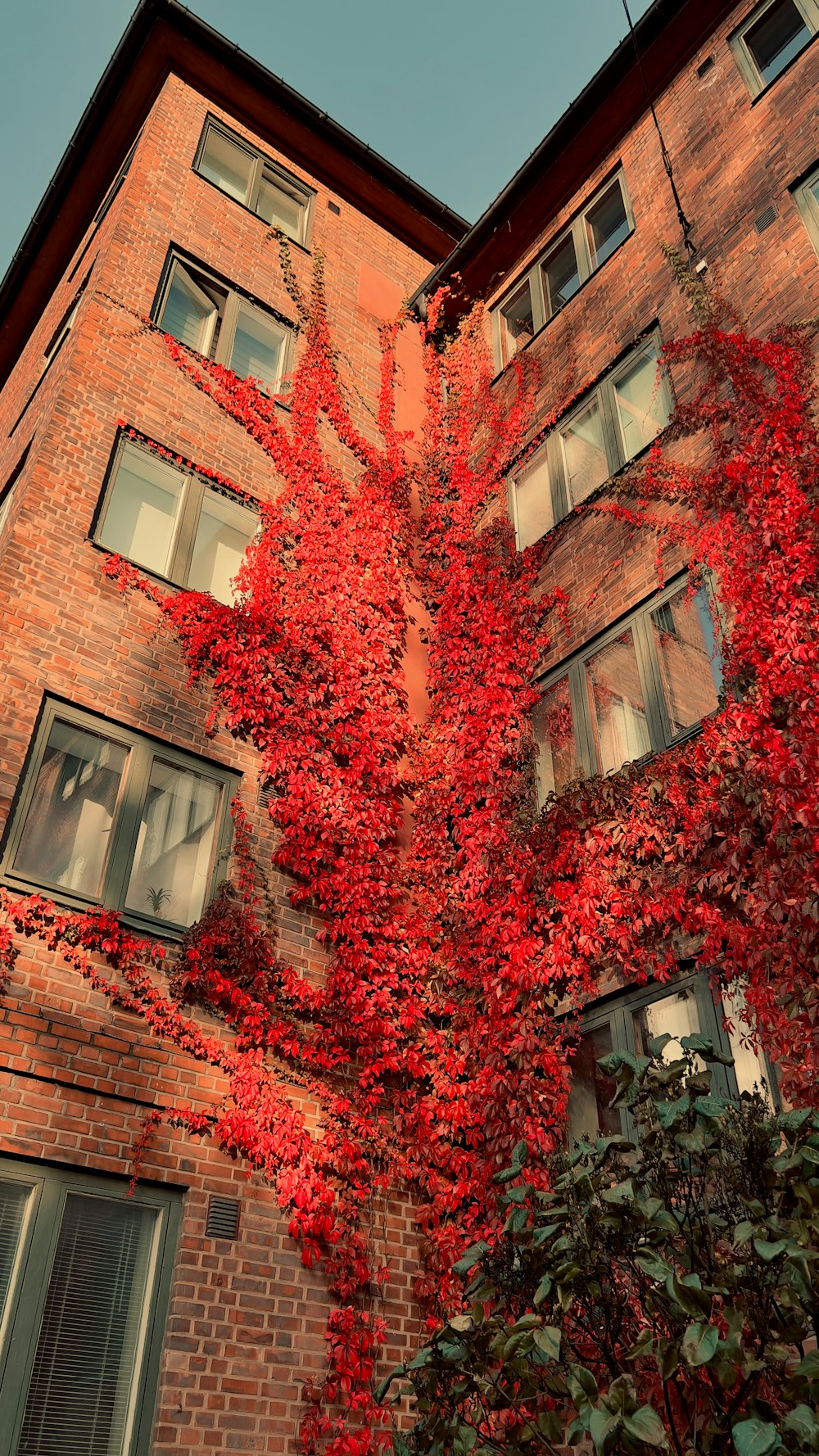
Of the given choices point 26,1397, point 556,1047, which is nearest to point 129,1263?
point 26,1397

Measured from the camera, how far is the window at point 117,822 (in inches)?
300

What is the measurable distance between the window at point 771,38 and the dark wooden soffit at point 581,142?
60 cm

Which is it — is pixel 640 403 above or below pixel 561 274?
below

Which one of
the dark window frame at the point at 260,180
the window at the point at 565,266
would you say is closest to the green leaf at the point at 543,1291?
the window at the point at 565,266

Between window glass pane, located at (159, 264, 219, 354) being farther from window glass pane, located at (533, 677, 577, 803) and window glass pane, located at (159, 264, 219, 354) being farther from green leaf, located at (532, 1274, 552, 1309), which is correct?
green leaf, located at (532, 1274, 552, 1309)

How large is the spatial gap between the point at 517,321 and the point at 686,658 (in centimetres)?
748

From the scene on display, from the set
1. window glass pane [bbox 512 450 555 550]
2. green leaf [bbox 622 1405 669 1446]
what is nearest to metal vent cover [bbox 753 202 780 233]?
window glass pane [bbox 512 450 555 550]

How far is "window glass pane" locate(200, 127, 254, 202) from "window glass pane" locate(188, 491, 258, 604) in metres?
5.24

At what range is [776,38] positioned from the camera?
11.2 meters

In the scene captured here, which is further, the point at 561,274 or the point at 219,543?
the point at 561,274

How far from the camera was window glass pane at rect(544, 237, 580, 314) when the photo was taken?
536 inches

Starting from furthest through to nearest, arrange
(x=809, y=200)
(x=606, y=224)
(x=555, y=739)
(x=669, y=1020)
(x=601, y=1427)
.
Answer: (x=606, y=224) < (x=555, y=739) < (x=809, y=200) < (x=669, y=1020) < (x=601, y=1427)

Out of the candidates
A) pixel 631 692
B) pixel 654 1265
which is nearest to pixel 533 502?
pixel 631 692

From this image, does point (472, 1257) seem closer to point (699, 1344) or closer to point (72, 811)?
point (699, 1344)
